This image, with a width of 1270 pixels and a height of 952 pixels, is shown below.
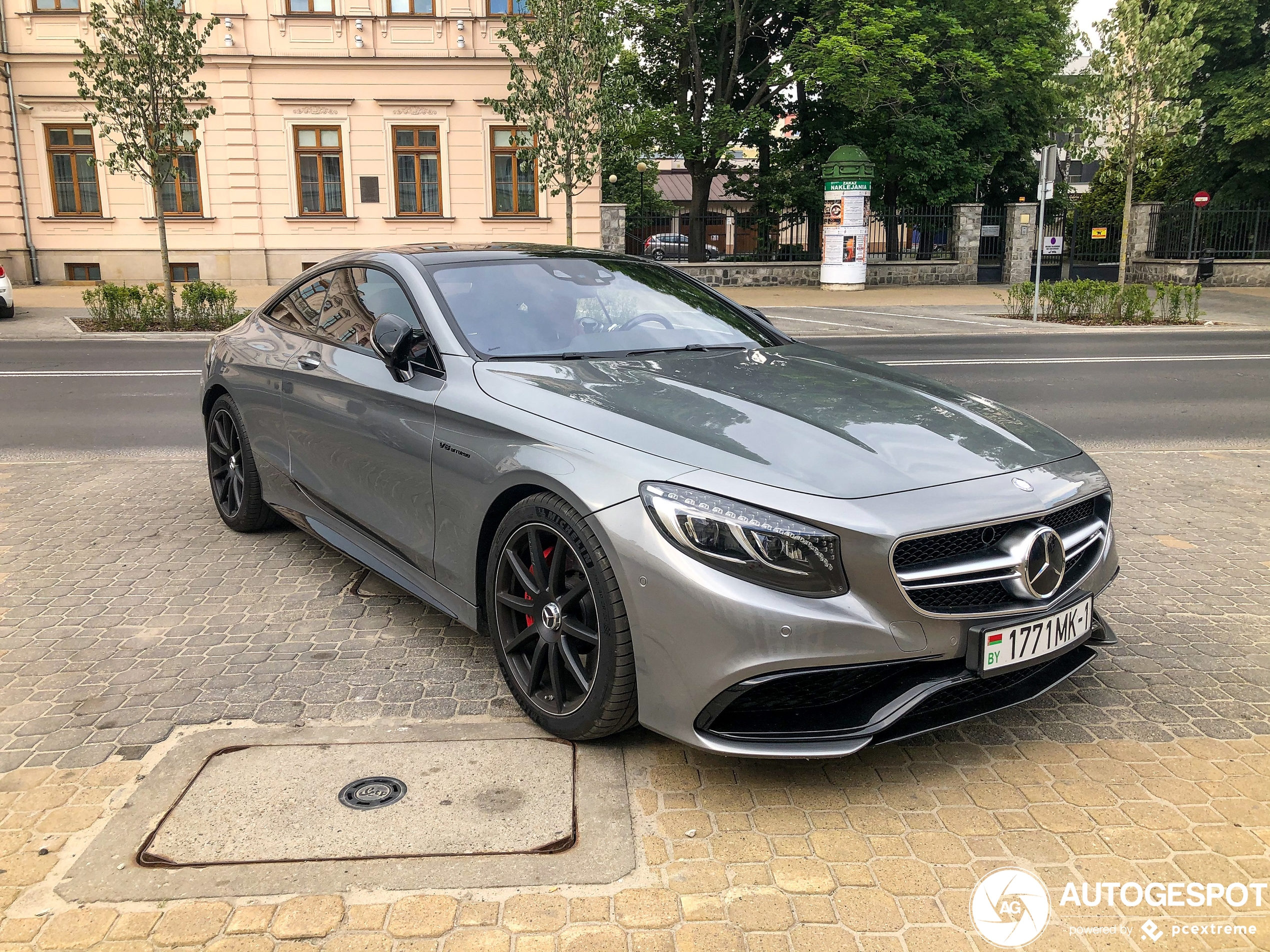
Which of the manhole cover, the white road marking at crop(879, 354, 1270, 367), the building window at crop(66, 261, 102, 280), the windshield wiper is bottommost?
the manhole cover

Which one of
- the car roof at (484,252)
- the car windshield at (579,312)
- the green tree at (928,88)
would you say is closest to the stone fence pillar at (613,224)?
the green tree at (928,88)

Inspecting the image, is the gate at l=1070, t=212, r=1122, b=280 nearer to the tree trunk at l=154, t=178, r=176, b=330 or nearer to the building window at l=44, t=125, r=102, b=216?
the tree trunk at l=154, t=178, r=176, b=330

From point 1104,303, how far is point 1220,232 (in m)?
13.2

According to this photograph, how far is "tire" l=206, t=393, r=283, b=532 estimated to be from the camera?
17.9ft

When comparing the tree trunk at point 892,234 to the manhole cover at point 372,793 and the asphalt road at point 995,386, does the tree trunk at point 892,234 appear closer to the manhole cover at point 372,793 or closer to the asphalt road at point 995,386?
the asphalt road at point 995,386

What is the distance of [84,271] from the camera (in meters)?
28.3

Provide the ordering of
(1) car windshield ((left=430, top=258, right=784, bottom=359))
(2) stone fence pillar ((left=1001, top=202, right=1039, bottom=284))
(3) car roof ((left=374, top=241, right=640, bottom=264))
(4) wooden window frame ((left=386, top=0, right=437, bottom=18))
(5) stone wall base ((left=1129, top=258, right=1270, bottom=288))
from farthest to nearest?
(2) stone fence pillar ((left=1001, top=202, right=1039, bottom=284)) < (5) stone wall base ((left=1129, top=258, right=1270, bottom=288)) < (4) wooden window frame ((left=386, top=0, right=437, bottom=18)) < (3) car roof ((left=374, top=241, right=640, bottom=264)) < (1) car windshield ((left=430, top=258, right=784, bottom=359))

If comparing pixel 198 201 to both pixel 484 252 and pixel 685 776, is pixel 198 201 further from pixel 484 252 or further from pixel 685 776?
pixel 685 776

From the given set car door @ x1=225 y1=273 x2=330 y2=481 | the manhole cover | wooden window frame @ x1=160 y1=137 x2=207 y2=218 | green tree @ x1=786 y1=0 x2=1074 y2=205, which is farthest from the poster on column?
the manhole cover

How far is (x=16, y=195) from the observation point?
2764 centimetres

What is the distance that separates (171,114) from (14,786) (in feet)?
59.6

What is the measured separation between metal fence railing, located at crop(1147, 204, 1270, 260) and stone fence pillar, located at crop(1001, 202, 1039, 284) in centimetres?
399

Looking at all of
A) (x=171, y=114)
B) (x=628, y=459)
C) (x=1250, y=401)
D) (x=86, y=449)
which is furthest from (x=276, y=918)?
(x=171, y=114)

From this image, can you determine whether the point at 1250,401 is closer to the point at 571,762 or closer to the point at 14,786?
the point at 571,762
